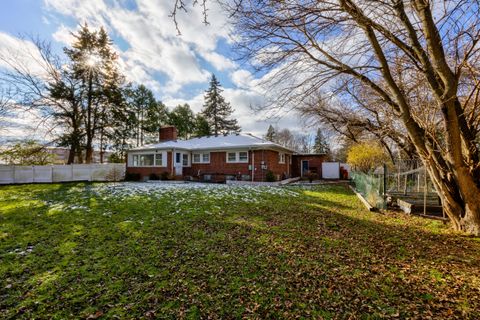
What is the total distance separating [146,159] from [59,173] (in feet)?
21.5

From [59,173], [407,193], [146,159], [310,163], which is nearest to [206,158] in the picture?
[146,159]

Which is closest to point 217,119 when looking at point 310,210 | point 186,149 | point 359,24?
point 186,149

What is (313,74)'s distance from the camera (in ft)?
17.7

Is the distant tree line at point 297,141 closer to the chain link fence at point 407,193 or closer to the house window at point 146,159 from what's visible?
the house window at point 146,159

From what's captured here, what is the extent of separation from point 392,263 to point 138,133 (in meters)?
33.9

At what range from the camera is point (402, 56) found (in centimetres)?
570

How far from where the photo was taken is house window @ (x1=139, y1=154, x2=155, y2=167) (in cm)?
2052

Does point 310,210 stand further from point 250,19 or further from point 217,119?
point 217,119

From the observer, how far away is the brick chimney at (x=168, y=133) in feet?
77.3

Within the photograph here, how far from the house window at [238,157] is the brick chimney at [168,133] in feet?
25.1

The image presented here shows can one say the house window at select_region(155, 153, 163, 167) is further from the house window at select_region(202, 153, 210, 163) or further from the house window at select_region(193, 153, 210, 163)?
the house window at select_region(202, 153, 210, 163)

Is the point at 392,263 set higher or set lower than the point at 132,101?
lower

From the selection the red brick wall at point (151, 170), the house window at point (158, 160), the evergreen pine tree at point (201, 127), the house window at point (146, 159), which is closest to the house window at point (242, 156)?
the red brick wall at point (151, 170)

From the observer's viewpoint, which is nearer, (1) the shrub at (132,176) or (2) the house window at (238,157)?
(2) the house window at (238,157)
